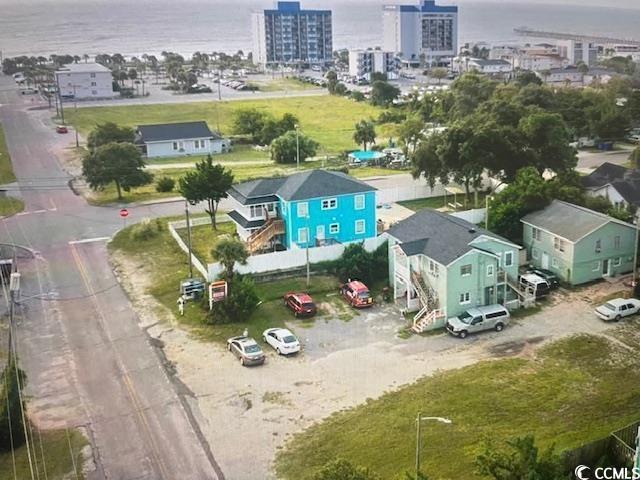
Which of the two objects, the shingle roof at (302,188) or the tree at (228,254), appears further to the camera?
the shingle roof at (302,188)

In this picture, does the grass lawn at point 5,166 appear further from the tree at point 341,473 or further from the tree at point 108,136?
the tree at point 341,473

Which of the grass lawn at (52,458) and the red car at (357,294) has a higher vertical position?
the red car at (357,294)

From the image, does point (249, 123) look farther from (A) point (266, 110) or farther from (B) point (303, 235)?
(B) point (303, 235)

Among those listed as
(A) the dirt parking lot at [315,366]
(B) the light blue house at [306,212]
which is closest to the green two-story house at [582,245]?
(A) the dirt parking lot at [315,366]

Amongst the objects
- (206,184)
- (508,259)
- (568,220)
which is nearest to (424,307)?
(508,259)

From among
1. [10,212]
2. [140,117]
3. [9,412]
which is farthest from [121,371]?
[140,117]

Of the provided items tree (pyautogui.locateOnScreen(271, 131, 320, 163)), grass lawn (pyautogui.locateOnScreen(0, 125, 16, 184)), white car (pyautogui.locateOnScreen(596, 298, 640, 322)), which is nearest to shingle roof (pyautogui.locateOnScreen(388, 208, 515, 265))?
white car (pyautogui.locateOnScreen(596, 298, 640, 322))

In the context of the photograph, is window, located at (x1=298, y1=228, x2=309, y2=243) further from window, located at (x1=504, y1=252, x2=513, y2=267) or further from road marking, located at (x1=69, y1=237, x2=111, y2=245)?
road marking, located at (x1=69, y1=237, x2=111, y2=245)
